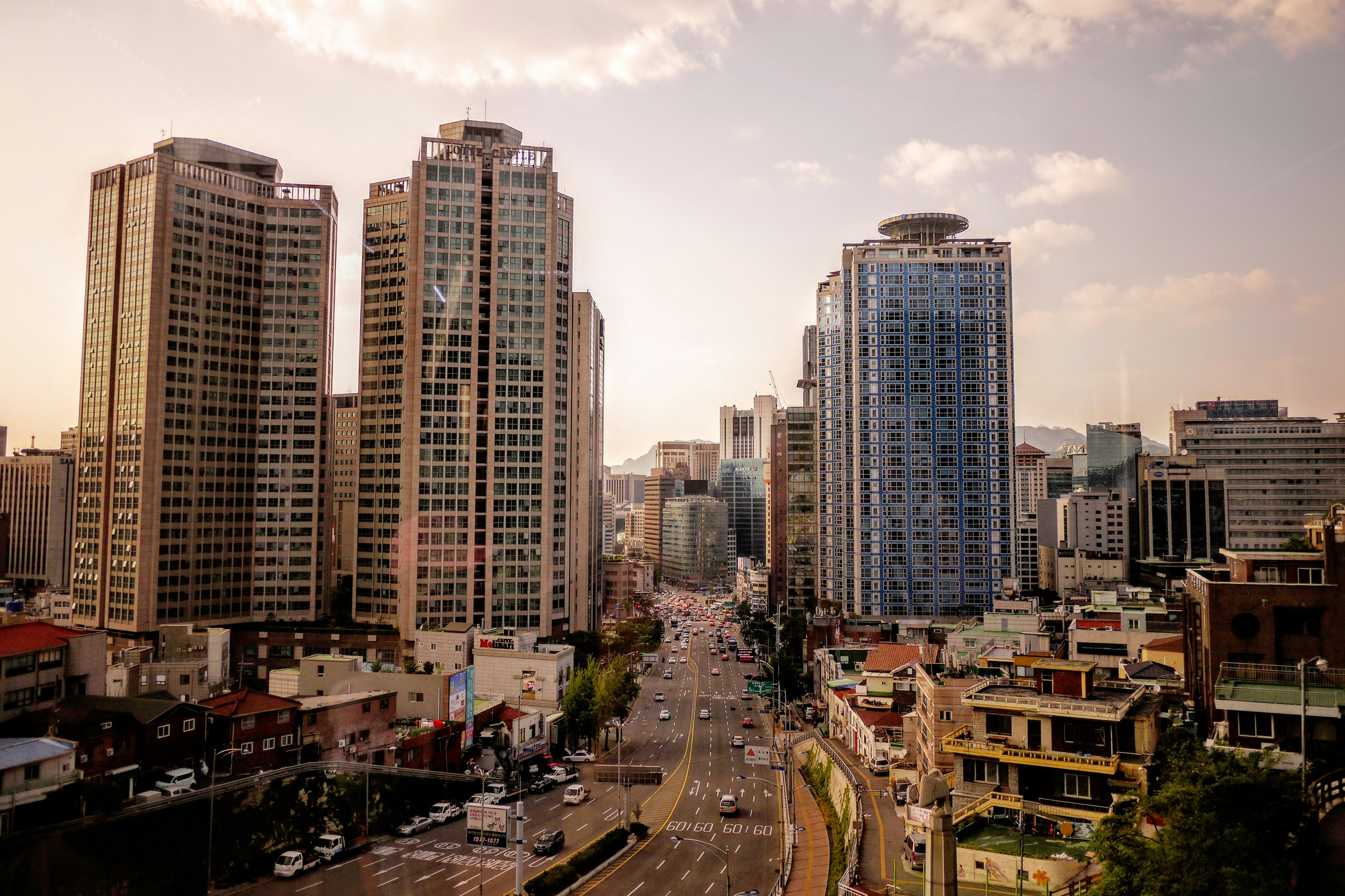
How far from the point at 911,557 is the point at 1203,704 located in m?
63.3

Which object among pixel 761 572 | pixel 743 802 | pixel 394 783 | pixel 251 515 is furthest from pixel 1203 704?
pixel 761 572

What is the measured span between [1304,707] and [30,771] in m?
36.6

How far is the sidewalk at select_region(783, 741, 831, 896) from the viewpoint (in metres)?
34.4

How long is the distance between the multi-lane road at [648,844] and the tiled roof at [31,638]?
12.4 metres

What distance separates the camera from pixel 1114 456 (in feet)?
480

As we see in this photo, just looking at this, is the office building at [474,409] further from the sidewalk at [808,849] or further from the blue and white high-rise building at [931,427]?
the sidewalk at [808,849]

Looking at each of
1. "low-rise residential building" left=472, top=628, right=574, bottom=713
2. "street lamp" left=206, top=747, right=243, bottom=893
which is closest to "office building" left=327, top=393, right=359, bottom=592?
"low-rise residential building" left=472, top=628, right=574, bottom=713

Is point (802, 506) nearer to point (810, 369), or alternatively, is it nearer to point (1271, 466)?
point (810, 369)

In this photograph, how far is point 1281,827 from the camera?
18234mm

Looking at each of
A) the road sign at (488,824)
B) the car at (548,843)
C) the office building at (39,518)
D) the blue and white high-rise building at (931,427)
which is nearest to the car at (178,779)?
the road sign at (488,824)

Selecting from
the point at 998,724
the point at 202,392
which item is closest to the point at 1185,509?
the point at 998,724

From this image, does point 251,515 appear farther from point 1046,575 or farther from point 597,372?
point 1046,575

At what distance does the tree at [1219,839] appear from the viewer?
58.0ft

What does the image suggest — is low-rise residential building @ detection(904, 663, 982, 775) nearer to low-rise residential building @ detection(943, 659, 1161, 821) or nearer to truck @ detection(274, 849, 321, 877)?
low-rise residential building @ detection(943, 659, 1161, 821)
